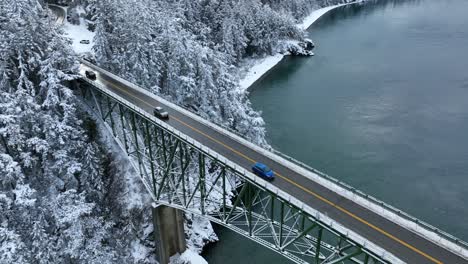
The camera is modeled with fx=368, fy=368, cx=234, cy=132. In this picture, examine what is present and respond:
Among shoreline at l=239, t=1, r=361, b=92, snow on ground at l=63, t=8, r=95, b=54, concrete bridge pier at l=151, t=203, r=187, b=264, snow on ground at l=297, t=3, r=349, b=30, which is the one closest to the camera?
concrete bridge pier at l=151, t=203, r=187, b=264

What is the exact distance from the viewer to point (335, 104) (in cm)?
7419

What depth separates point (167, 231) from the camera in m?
39.5

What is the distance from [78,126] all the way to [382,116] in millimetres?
52355

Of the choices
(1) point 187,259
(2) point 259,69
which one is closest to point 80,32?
(2) point 259,69

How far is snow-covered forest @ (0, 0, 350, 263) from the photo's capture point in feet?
111

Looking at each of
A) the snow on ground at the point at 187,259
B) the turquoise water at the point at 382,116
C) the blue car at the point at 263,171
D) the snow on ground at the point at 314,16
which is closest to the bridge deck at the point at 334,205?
the blue car at the point at 263,171

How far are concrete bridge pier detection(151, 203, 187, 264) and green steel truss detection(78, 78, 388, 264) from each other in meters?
1.86

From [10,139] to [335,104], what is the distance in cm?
5804

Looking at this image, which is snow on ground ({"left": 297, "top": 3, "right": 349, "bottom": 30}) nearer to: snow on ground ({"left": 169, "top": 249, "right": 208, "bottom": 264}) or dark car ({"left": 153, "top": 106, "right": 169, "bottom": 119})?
dark car ({"left": 153, "top": 106, "right": 169, "bottom": 119})

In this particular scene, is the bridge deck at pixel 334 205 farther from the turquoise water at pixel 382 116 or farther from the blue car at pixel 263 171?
the turquoise water at pixel 382 116

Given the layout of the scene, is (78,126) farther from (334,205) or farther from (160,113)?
(334,205)

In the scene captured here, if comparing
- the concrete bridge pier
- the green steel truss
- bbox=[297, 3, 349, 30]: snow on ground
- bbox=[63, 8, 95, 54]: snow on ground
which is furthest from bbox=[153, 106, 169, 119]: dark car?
bbox=[297, 3, 349, 30]: snow on ground

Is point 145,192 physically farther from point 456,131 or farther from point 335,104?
point 456,131

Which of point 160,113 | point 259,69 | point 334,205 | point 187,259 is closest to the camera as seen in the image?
point 334,205
